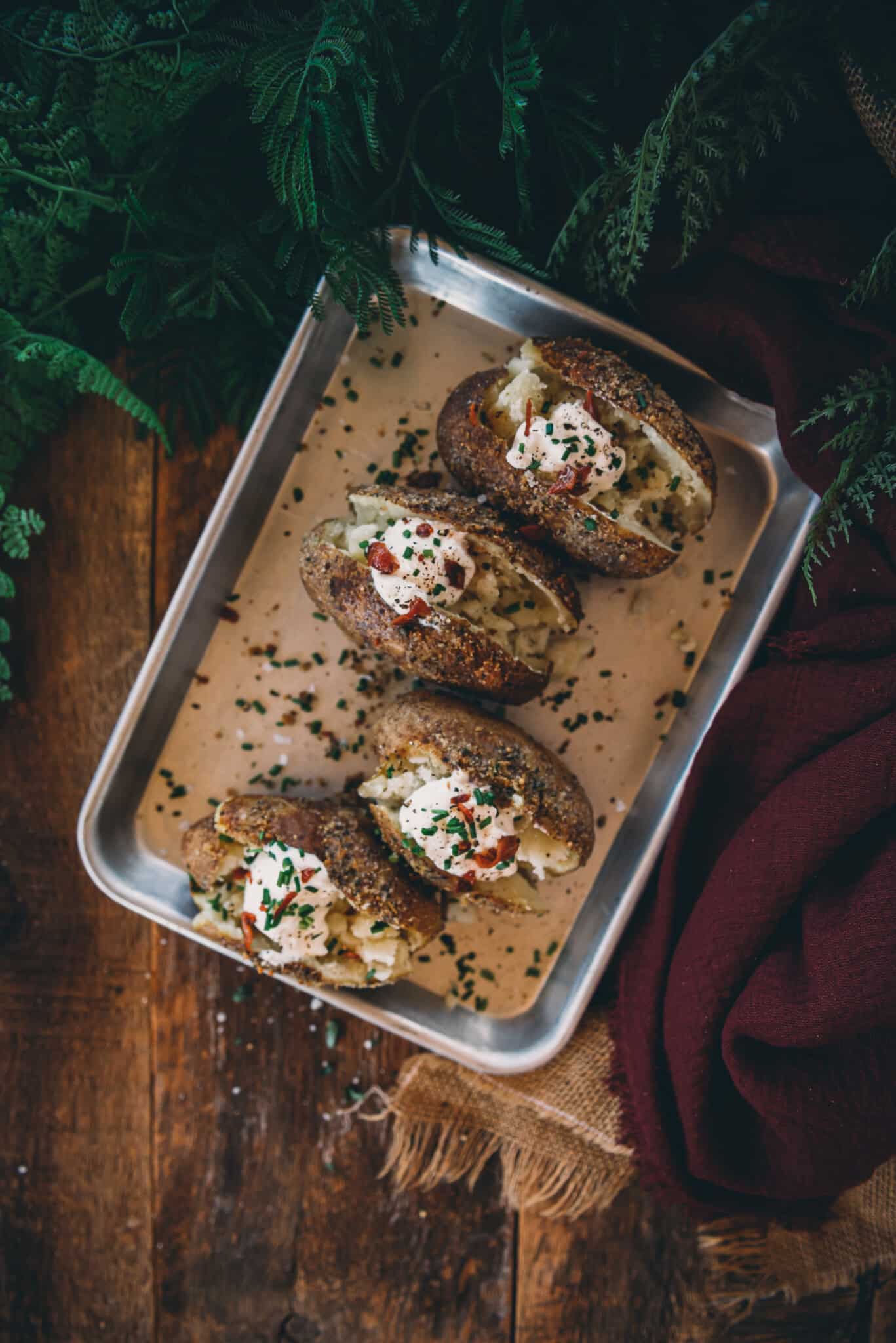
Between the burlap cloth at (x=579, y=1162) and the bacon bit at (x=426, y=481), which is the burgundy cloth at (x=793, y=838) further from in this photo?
the bacon bit at (x=426, y=481)

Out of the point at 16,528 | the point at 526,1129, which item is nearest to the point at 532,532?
the point at 16,528

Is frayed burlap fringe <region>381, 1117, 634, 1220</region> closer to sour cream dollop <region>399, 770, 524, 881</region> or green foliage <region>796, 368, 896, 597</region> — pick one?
sour cream dollop <region>399, 770, 524, 881</region>

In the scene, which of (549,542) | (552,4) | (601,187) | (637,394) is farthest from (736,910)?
(552,4)

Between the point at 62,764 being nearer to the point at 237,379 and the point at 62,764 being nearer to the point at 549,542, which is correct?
the point at 237,379

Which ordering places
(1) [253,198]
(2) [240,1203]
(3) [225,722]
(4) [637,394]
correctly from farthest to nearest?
(2) [240,1203] → (3) [225,722] → (1) [253,198] → (4) [637,394]

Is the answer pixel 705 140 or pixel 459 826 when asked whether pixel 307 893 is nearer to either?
pixel 459 826

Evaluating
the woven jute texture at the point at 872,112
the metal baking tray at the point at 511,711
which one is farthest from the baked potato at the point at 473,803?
the woven jute texture at the point at 872,112

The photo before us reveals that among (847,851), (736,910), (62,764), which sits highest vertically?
(847,851)

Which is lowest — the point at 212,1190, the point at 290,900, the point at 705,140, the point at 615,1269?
the point at 212,1190
